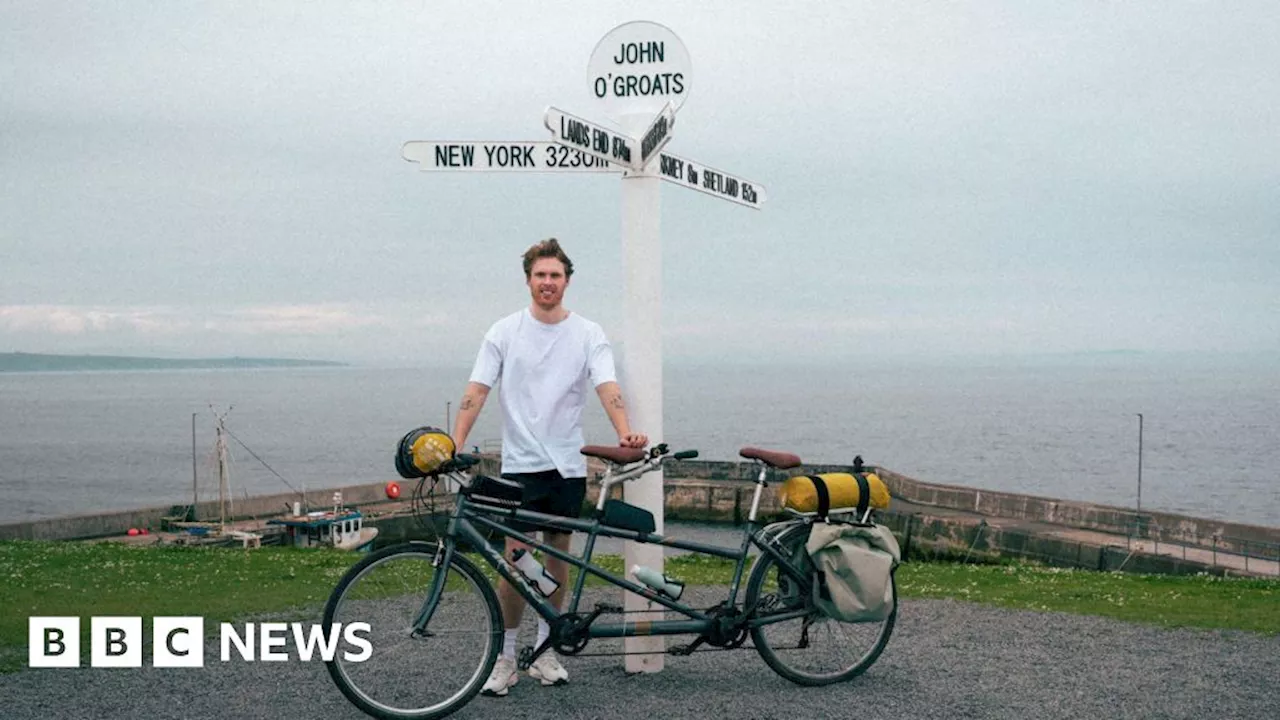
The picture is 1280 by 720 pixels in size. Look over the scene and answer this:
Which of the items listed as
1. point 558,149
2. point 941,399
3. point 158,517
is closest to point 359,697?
point 558,149

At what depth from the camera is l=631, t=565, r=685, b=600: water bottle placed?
574 centimetres

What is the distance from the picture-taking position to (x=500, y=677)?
5.65 metres

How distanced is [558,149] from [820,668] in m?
2.97

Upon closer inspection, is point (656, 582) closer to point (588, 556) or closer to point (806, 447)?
point (588, 556)

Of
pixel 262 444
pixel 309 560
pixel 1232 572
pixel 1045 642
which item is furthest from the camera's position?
pixel 262 444

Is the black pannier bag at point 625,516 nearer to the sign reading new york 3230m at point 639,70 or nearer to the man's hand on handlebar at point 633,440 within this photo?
the man's hand on handlebar at point 633,440

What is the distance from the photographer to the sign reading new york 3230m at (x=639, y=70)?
6.42 m

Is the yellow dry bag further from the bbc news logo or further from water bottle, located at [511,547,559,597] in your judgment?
the bbc news logo

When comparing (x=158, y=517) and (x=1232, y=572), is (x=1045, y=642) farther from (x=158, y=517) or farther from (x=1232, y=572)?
(x=158, y=517)

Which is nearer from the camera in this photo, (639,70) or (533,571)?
(533,571)

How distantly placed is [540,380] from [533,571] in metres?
0.89

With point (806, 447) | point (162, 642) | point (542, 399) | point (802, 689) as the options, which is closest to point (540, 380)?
point (542, 399)

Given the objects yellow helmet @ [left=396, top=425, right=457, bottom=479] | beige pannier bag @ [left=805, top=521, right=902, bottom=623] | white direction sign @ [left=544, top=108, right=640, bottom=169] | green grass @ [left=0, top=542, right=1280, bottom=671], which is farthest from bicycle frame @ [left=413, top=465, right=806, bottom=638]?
white direction sign @ [left=544, top=108, right=640, bottom=169]

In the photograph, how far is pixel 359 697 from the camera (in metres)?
5.21
